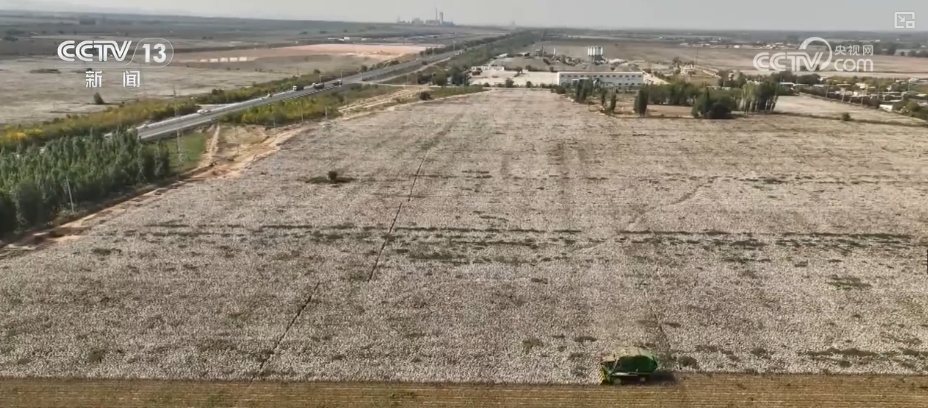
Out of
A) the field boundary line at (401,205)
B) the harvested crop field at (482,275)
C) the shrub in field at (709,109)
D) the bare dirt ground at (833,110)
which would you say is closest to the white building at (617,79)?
the bare dirt ground at (833,110)

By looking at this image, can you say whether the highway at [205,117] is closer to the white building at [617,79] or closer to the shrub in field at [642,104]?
the white building at [617,79]

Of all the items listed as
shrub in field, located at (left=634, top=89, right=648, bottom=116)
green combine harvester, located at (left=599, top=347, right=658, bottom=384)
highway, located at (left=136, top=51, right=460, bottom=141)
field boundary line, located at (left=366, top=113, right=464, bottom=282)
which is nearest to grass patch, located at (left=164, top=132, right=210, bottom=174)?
highway, located at (left=136, top=51, right=460, bottom=141)

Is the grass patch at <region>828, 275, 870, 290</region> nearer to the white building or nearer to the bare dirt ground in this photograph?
the bare dirt ground

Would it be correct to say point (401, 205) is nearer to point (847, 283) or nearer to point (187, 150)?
point (847, 283)

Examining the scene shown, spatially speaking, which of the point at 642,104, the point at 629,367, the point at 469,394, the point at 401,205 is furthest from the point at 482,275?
the point at 642,104

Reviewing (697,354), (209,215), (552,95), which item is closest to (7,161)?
(209,215)

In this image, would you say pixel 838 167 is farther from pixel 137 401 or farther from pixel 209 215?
pixel 137 401

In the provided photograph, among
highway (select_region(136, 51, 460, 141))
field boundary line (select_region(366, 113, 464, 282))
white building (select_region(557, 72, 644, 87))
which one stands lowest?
field boundary line (select_region(366, 113, 464, 282))
